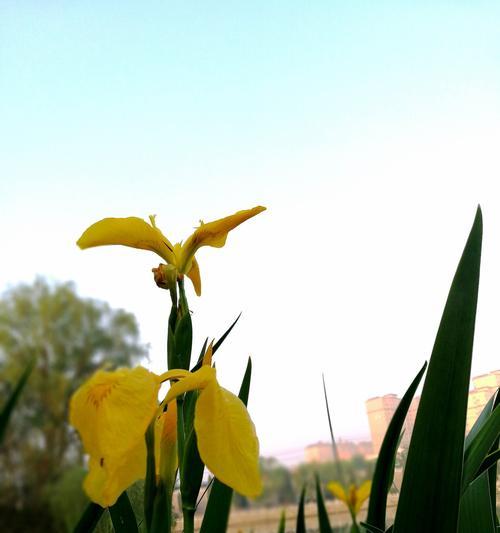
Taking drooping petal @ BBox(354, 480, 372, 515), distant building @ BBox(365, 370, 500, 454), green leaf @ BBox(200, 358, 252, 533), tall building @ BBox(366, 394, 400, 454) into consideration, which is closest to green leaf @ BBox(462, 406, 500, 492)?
green leaf @ BBox(200, 358, 252, 533)

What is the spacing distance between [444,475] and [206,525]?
0.19m

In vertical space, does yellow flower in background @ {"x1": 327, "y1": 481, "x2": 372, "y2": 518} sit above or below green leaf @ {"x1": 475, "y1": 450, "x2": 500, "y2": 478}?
below

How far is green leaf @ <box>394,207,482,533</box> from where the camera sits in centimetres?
28

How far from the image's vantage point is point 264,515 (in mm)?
1296

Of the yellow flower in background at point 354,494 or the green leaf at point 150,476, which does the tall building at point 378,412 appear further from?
the green leaf at point 150,476

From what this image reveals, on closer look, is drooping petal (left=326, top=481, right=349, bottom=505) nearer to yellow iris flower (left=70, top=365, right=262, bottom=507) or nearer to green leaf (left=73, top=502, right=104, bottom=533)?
green leaf (left=73, top=502, right=104, bottom=533)

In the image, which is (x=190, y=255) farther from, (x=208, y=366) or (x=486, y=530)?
(x=486, y=530)

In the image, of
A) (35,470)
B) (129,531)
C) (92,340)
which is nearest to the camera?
(129,531)

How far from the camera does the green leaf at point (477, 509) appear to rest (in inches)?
13.8

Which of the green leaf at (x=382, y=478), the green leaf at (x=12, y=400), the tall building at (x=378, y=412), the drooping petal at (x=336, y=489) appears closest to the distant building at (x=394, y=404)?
the tall building at (x=378, y=412)

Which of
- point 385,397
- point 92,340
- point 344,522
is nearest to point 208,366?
point 385,397

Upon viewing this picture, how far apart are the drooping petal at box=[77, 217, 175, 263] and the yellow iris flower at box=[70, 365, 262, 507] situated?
0.45 ft

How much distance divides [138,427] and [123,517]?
0.15 metres

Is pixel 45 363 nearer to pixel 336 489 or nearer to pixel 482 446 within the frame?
pixel 336 489
